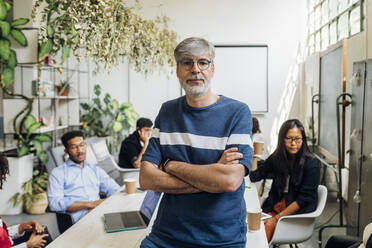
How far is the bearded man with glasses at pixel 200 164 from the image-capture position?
1416 millimetres

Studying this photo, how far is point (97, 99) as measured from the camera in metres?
6.70

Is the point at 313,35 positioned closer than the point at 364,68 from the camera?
No

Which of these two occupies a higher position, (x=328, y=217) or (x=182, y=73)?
(x=182, y=73)

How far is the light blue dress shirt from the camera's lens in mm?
2922

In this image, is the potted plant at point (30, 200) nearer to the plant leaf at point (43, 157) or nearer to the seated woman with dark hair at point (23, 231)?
the plant leaf at point (43, 157)

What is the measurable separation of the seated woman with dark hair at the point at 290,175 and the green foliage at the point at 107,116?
381 cm

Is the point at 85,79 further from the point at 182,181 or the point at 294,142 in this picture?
the point at 182,181

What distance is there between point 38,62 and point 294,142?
8.14 feet

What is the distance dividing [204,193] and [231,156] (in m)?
0.18

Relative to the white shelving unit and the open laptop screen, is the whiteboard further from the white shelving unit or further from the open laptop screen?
the open laptop screen

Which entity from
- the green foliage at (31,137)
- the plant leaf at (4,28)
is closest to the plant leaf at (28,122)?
the green foliage at (31,137)

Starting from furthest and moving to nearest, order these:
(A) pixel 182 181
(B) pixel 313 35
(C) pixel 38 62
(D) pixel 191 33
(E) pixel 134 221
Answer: (D) pixel 191 33 → (B) pixel 313 35 → (C) pixel 38 62 → (E) pixel 134 221 → (A) pixel 182 181

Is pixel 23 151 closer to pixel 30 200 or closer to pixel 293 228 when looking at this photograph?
pixel 30 200

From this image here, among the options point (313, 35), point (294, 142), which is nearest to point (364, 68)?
point (294, 142)
